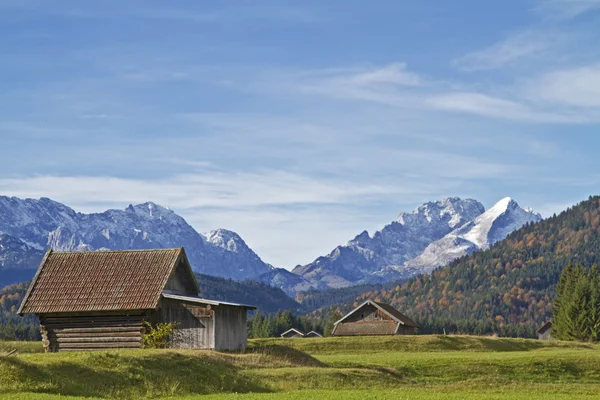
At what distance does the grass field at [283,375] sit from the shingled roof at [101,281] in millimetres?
4921

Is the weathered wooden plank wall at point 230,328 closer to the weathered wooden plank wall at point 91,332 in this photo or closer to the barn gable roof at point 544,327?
the weathered wooden plank wall at point 91,332

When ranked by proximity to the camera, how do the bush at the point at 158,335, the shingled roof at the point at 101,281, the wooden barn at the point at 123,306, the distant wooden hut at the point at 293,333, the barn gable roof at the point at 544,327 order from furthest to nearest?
1. the distant wooden hut at the point at 293,333
2. the barn gable roof at the point at 544,327
3. the shingled roof at the point at 101,281
4. the wooden barn at the point at 123,306
5. the bush at the point at 158,335

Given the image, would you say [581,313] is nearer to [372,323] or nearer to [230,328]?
[372,323]

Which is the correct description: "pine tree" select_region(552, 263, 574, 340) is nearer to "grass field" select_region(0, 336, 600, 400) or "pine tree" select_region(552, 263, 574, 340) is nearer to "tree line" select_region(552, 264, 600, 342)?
"tree line" select_region(552, 264, 600, 342)

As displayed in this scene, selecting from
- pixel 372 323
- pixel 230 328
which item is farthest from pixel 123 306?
pixel 372 323

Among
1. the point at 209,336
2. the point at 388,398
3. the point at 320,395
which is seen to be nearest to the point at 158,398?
the point at 320,395

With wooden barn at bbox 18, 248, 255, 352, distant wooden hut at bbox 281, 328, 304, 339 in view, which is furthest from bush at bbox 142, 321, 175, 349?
distant wooden hut at bbox 281, 328, 304, 339

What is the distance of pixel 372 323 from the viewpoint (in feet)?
423

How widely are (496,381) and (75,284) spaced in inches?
1178

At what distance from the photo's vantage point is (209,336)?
60844 millimetres

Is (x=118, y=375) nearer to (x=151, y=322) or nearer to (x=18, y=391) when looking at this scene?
(x=18, y=391)

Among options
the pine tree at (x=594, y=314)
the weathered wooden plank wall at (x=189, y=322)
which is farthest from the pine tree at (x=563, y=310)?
the weathered wooden plank wall at (x=189, y=322)

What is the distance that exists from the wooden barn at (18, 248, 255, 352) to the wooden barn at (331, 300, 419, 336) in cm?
6465

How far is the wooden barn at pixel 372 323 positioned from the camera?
127 meters
